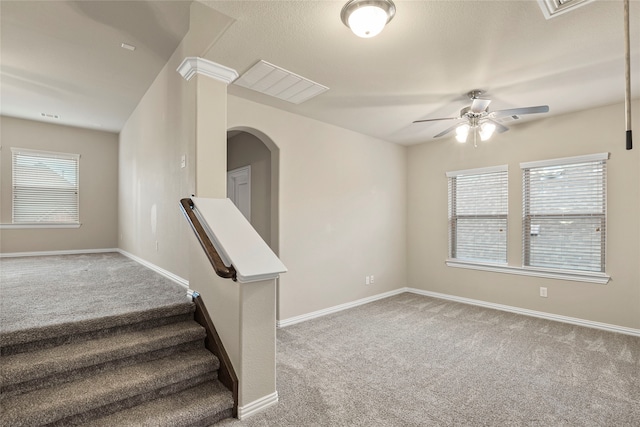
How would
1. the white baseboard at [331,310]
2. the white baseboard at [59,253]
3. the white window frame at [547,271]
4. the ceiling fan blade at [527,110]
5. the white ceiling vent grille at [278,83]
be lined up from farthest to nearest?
the white baseboard at [59,253] → the white baseboard at [331,310] → the white window frame at [547,271] → the white ceiling vent grille at [278,83] → the ceiling fan blade at [527,110]

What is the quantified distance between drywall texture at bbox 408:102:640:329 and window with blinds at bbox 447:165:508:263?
0.11 metres

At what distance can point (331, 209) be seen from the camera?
14.5 ft

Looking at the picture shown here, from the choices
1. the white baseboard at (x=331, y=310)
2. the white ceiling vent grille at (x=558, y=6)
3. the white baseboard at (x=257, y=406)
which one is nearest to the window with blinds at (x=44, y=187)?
the white baseboard at (x=331, y=310)

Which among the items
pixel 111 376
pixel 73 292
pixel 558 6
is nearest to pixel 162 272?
pixel 73 292

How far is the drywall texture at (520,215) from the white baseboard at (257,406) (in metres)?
3.72

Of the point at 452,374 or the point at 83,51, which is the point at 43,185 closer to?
the point at 83,51

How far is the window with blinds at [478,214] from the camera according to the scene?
4.54m

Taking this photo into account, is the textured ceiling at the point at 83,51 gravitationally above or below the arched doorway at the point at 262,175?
above

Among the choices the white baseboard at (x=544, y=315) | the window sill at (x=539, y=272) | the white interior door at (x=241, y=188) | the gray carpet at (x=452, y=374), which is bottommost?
the gray carpet at (x=452, y=374)

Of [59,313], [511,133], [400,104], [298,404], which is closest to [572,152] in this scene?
[511,133]

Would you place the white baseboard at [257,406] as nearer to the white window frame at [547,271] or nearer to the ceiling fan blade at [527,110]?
the ceiling fan blade at [527,110]

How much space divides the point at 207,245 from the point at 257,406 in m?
1.15

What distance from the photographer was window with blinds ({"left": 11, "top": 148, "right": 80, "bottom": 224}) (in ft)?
18.3

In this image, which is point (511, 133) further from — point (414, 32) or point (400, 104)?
point (414, 32)
